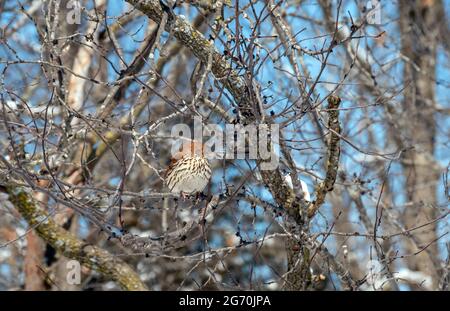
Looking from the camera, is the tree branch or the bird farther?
the tree branch

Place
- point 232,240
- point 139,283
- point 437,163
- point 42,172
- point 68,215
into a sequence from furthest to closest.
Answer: point 437,163, point 232,240, point 68,215, point 139,283, point 42,172

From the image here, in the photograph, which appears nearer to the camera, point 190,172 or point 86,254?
point 190,172

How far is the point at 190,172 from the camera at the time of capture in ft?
19.0

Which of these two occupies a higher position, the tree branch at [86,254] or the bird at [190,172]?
the bird at [190,172]

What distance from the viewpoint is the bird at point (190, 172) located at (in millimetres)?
5812

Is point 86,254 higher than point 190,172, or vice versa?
point 190,172

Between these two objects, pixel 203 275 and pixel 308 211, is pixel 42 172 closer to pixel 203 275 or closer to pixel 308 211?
pixel 308 211

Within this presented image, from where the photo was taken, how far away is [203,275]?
9984 mm

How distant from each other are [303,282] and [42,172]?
2.15 m

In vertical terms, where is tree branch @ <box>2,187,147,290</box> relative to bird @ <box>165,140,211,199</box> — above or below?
below

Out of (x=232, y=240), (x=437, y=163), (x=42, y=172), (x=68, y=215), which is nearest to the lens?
(x=42, y=172)

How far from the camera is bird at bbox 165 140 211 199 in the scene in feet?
19.1

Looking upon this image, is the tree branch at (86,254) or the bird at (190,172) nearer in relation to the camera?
the bird at (190,172)
